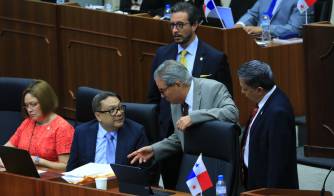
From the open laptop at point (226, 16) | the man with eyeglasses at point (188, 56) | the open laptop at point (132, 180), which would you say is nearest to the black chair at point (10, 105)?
the man with eyeglasses at point (188, 56)

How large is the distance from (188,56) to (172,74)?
3.79 ft

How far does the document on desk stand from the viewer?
6086mm

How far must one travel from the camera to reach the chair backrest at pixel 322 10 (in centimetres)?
951

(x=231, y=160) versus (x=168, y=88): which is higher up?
(x=168, y=88)

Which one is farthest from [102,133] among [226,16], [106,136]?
[226,16]

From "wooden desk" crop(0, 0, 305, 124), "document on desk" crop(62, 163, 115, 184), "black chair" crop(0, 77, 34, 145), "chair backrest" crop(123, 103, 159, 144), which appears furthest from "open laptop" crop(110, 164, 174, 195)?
"wooden desk" crop(0, 0, 305, 124)

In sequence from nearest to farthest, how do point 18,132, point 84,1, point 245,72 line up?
point 245,72, point 18,132, point 84,1

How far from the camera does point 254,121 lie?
6.02 meters

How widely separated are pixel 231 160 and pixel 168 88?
65 cm

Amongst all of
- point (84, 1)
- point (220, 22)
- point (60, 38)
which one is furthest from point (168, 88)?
point (84, 1)

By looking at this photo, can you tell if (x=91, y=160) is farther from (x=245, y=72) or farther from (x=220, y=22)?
(x=220, y=22)

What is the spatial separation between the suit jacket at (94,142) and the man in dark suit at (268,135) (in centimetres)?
85

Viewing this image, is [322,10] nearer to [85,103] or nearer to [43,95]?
[85,103]

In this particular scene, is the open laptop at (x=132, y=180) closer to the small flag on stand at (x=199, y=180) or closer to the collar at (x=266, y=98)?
the small flag on stand at (x=199, y=180)
